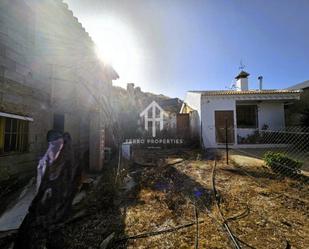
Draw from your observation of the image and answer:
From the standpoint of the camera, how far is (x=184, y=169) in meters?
7.29

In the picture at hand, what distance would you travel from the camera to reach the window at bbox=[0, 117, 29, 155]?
179 inches

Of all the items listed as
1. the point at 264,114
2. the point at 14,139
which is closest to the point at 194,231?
the point at 14,139

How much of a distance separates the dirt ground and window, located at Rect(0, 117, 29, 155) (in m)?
2.31

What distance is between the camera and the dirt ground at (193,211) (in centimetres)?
300

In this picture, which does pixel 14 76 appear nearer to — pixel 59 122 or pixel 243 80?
pixel 59 122

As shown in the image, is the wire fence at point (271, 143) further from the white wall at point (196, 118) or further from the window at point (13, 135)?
the window at point (13, 135)

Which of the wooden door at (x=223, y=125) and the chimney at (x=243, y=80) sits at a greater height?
the chimney at (x=243, y=80)

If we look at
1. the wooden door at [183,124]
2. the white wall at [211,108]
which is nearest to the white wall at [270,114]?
the white wall at [211,108]

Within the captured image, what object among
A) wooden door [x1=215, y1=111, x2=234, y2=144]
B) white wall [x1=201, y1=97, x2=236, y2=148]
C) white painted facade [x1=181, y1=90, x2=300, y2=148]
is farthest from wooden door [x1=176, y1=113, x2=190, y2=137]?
wooden door [x1=215, y1=111, x2=234, y2=144]

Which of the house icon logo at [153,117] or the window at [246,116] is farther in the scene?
the house icon logo at [153,117]

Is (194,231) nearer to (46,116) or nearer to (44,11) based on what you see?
(46,116)

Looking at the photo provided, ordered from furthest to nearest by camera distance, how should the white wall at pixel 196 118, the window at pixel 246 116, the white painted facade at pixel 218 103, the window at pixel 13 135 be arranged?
the window at pixel 246 116, the white wall at pixel 196 118, the white painted facade at pixel 218 103, the window at pixel 13 135

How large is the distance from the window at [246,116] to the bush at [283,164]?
6872 mm

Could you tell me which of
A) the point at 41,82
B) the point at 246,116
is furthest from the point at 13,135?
the point at 246,116
